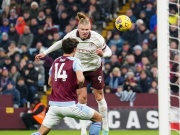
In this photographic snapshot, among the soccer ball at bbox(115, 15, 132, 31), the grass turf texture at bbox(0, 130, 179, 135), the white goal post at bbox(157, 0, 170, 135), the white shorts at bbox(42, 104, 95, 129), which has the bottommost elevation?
the grass turf texture at bbox(0, 130, 179, 135)

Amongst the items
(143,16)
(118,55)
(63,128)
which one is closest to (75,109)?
(63,128)

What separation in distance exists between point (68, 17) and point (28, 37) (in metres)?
Answer: 1.93

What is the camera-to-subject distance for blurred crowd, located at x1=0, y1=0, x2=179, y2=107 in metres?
19.8

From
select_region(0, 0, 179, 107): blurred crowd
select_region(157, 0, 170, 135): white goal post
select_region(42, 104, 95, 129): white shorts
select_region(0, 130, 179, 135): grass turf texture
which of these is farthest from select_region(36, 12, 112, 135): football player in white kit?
select_region(0, 0, 179, 107): blurred crowd

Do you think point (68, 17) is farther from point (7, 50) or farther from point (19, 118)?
point (19, 118)

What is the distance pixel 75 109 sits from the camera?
10445mm

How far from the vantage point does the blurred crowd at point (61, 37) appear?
19.8 meters

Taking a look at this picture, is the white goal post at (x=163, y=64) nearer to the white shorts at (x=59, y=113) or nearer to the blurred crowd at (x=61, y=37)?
the white shorts at (x=59, y=113)

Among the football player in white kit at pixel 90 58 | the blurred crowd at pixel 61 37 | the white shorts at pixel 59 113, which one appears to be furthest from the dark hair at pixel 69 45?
the blurred crowd at pixel 61 37

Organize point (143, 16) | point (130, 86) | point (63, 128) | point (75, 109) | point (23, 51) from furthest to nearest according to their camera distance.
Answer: point (143, 16), point (23, 51), point (130, 86), point (63, 128), point (75, 109)

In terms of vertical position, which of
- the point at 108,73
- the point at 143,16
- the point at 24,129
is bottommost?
the point at 24,129

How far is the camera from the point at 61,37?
873 inches

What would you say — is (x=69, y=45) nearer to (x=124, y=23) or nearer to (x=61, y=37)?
(x=124, y=23)

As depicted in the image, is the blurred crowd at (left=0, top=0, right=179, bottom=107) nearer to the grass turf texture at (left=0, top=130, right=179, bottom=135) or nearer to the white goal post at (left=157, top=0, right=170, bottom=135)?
the grass turf texture at (left=0, top=130, right=179, bottom=135)
